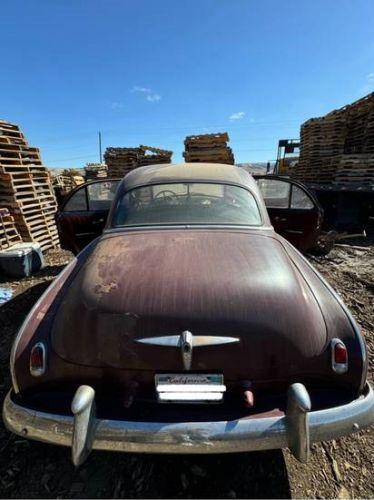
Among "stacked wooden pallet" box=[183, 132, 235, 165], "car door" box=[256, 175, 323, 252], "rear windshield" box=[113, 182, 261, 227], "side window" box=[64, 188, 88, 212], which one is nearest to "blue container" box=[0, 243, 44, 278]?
"side window" box=[64, 188, 88, 212]

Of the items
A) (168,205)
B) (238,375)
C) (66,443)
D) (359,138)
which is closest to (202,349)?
(238,375)

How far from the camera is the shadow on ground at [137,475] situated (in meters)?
1.86

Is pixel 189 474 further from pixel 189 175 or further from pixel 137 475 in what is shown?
pixel 189 175

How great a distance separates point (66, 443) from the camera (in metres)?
1.62

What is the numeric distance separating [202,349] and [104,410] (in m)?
0.63

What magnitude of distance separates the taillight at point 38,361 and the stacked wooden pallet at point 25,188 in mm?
5657

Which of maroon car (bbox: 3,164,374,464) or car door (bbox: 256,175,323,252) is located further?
car door (bbox: 256,175,323,252)

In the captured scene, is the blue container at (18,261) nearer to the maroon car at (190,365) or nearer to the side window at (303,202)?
the maroon car at (190,365)

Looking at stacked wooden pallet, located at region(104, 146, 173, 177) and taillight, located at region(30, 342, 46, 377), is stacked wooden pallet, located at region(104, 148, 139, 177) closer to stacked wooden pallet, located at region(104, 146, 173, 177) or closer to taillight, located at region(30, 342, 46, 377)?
stacked wooden pallet, located at region(104, 146, 173, 177)

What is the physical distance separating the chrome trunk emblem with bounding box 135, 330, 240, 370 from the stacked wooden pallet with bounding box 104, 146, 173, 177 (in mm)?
16255

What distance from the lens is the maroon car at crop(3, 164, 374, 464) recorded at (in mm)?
1575

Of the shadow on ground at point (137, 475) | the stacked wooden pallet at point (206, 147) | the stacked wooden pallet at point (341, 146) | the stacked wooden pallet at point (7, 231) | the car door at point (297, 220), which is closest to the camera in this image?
the shadow on ground at point (137, 475)

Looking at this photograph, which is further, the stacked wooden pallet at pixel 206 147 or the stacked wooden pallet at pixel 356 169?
the stacked wooden pallet at pixel 206 147

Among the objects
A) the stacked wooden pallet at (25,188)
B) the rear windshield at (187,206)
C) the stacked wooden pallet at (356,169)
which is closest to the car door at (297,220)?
A: the rear windshield at (187,206)
